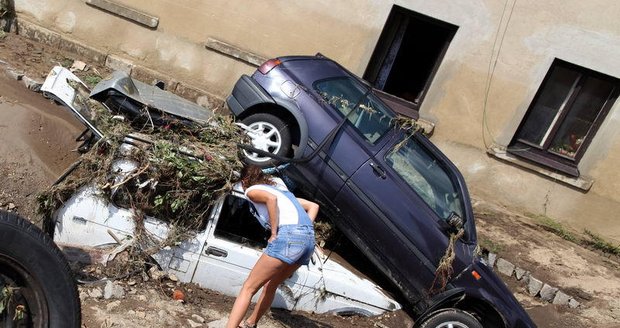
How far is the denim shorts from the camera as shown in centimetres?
416

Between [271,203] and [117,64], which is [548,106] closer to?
[271,203]

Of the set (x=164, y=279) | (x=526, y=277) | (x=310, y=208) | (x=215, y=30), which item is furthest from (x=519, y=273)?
(x=215, y=30)

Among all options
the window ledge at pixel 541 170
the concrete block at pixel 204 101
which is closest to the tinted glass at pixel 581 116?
the window ledge at pixel 541 170

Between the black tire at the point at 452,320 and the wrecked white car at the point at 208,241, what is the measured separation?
370 mm

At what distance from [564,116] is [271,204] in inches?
262

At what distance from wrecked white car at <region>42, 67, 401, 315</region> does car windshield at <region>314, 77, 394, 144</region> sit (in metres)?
1.50

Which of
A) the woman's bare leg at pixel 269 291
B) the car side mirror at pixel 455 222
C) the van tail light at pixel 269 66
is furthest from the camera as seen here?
the van tail light at pixel 269 66

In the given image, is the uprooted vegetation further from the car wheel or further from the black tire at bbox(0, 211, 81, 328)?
the black tire at bbox(0, 211, 81, 328)

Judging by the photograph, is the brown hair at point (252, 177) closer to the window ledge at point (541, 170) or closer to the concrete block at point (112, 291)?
the concrete block at point (112, 291)

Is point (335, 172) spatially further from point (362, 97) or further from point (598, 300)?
point (598, 300)

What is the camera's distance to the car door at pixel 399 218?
18.7 ft

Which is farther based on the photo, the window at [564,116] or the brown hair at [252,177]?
the window at [564,116]

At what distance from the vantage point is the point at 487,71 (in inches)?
346

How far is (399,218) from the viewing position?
5715 millimetres
